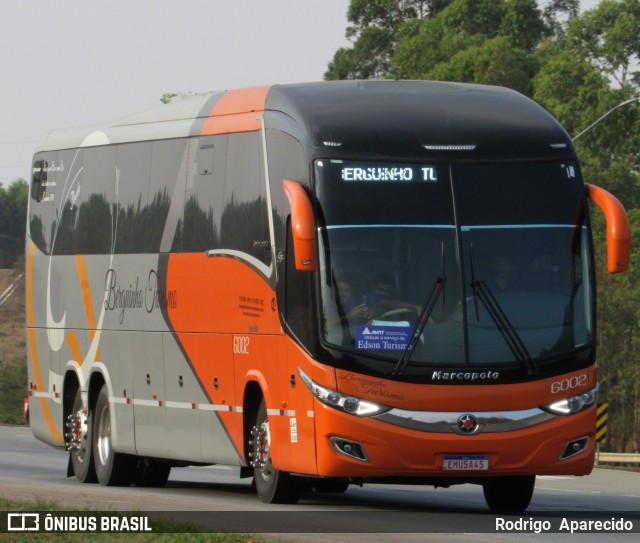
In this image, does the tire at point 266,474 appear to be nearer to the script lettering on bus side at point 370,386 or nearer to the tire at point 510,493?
the script lettering on bus side at point 370,386

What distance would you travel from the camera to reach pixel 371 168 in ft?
49.4

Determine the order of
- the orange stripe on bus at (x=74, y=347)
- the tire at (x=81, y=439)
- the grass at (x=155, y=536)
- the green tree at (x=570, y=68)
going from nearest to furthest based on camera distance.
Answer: the grass at (x=155, y=536), the tire at (x=81, y=439), the orange stripe on bus at (x=74, y=347), the green tree at (x=570, y=68)

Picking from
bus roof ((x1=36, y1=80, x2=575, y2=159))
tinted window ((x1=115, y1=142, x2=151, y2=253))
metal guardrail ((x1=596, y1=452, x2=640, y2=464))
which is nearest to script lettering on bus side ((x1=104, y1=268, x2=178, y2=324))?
tinted window ((x1=115, y1=142, x2=151, y2=253))

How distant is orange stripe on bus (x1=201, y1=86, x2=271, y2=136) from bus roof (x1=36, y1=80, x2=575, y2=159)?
19mm

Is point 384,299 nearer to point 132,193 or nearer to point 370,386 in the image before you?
point 370,386

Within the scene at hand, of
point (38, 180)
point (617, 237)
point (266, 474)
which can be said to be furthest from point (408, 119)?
point (38, 180)

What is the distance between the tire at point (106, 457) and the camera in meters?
20.5

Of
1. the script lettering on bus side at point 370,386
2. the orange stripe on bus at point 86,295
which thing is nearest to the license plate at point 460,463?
the script lettering on bus side at point 370,386

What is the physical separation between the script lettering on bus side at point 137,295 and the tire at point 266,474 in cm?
261

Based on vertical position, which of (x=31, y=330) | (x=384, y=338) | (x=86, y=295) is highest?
(x=384, y=338)

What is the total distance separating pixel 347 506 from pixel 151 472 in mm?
4623

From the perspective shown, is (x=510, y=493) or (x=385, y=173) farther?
(x=510, y=493)

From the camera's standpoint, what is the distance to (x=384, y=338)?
14.5 meters

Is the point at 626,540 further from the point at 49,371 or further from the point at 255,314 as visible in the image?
the point at 49,371
